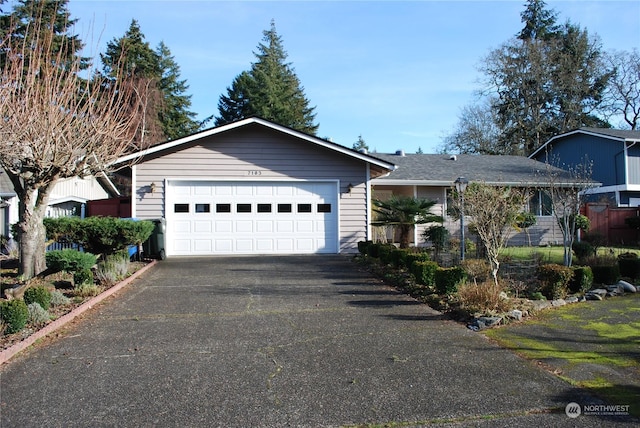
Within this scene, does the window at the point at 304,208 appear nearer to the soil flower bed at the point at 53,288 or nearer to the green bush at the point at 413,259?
the soil flower bed at the point at 53,288

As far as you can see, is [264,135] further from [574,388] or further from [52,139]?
[574,388]

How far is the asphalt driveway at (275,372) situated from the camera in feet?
12.5

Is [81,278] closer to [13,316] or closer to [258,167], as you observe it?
[13,316]

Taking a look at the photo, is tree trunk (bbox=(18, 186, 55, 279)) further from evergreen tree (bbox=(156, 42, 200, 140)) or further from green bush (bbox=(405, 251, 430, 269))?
evergreen tree (bbox=(156, 42, 200, 140))

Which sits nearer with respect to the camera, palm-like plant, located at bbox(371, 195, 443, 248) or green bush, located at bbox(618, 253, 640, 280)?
green bush, located at bbox(618, 253, 640, 280)

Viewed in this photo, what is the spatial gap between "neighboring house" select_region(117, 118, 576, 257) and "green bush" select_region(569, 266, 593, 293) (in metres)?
7.23

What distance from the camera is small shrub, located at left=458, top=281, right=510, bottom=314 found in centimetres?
699

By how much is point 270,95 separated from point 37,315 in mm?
35760

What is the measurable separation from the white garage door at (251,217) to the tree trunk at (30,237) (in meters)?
5.24

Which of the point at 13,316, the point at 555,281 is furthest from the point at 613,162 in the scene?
the point at 13,316

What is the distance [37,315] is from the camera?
21.0ft

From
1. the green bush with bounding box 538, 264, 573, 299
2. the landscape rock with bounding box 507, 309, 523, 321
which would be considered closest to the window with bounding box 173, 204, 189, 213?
the green bush with bounding box 538, 264, 573, 299

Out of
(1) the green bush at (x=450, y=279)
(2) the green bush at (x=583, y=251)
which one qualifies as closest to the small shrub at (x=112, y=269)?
(1) the green bush at (x=450, y=279)

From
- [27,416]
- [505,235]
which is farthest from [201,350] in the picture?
[505,235]
